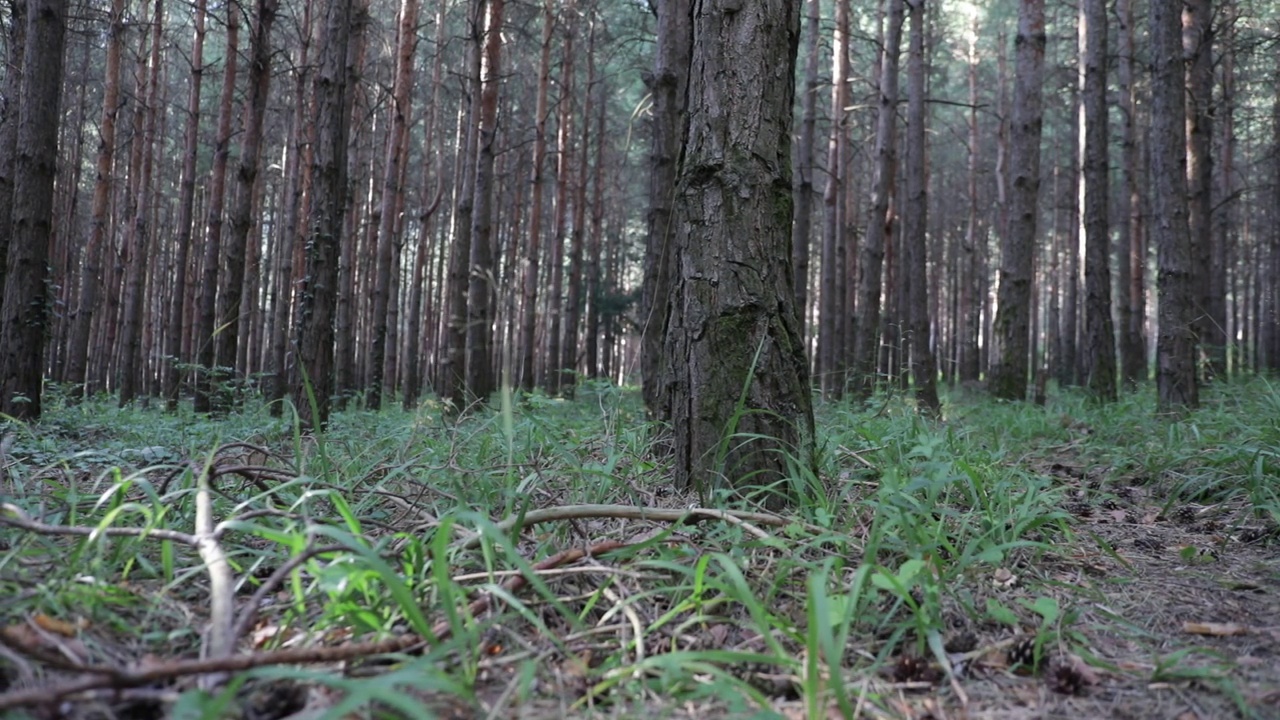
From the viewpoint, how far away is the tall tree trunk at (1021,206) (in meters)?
7.92

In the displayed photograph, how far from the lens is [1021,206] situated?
813cm

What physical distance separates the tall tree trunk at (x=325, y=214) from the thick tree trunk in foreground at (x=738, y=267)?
4.28m

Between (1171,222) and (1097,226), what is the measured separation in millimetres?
2864

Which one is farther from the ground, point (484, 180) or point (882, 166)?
point (882, 166)

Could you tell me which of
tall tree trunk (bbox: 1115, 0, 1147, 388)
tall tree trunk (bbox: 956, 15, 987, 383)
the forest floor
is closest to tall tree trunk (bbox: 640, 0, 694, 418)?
the forest floor

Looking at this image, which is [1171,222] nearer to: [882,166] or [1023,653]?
[882,166]

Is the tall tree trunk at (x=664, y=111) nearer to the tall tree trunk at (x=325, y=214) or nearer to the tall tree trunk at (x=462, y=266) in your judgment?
the tall tree trunk at (x=325, y=214)

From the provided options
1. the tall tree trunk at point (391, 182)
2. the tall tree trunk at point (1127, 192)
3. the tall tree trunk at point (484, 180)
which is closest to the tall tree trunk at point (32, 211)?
the tall tree trunk at point (484, 180)

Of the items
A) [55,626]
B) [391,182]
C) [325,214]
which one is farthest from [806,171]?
[55,626]

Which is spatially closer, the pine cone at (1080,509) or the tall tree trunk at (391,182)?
the pine cone at (1080,509)

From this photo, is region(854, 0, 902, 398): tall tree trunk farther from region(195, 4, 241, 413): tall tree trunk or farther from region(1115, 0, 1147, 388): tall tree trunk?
region(195, 4, 241, 413): tall tree trunk

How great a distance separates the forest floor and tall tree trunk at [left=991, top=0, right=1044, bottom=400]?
549cm

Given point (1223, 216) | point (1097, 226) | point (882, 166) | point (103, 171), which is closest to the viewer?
point (1097, 226)

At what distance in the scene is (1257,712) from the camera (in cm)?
143
